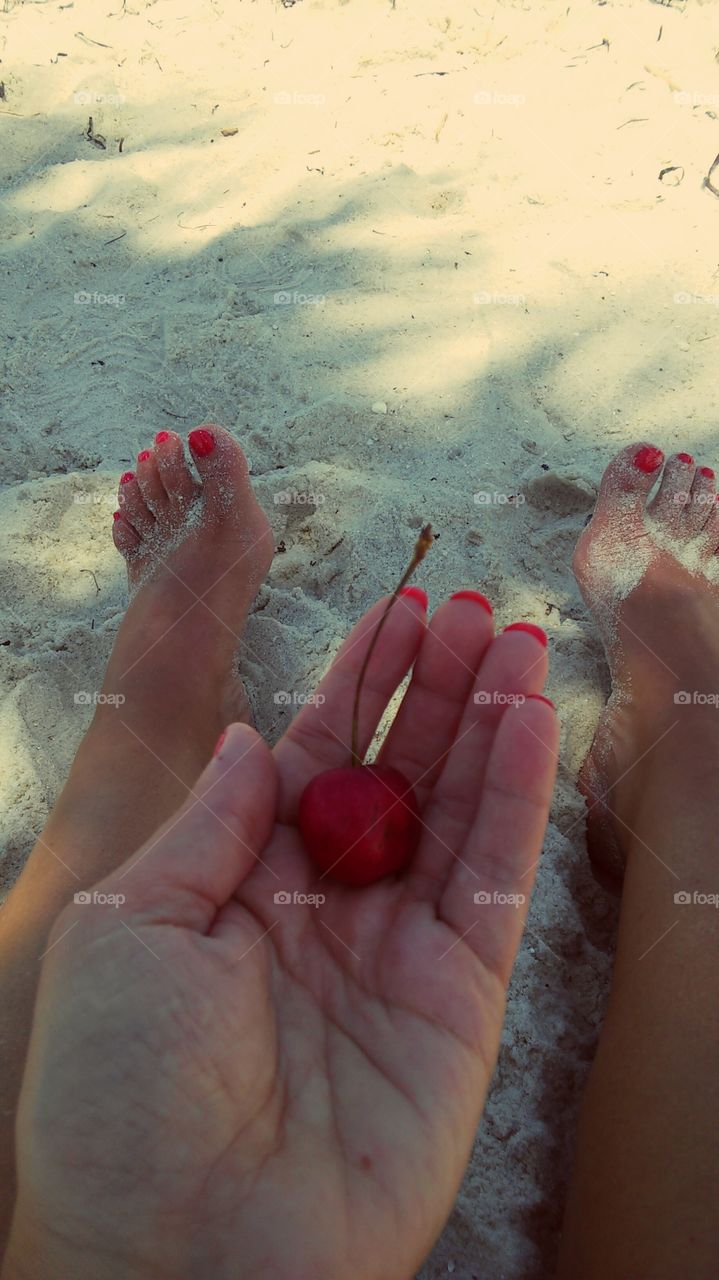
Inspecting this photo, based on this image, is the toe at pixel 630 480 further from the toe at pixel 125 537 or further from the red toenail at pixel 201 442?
the toe at pixel 125 537

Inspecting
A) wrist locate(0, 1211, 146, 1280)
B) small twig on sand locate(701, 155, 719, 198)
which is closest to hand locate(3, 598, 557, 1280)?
wrist locate(0, 1211, 146, 1280)

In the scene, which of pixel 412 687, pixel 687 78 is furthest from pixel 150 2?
pixel 412 687

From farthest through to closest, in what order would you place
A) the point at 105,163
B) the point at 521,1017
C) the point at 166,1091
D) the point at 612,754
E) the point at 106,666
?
1. the point at 105,163
2. the point at 106,666
3. the point at 612,754
4. the point at 521,1017
5. the point at 166,1091

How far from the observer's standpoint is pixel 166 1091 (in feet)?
3.37

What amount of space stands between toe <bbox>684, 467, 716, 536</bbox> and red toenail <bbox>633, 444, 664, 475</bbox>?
0.45 feet

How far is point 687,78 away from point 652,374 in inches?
59.0

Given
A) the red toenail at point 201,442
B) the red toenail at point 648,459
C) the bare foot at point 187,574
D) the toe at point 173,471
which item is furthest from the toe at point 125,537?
the red toenail at point 648,459

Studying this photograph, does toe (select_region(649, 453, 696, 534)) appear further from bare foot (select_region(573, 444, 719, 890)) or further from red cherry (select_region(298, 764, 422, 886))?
red cherry (select_region(298, 764, 422, 886))

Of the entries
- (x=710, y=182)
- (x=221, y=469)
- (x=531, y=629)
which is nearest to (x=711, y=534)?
(x=531, y=629)

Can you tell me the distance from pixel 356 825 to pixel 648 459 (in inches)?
55.6

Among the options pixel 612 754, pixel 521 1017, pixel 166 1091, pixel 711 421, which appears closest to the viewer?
pixel 166 1091

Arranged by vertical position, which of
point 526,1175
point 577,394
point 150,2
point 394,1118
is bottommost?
point 526,1175

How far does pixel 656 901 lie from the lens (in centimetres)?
154

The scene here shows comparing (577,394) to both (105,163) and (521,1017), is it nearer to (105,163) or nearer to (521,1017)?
(521,1017)
